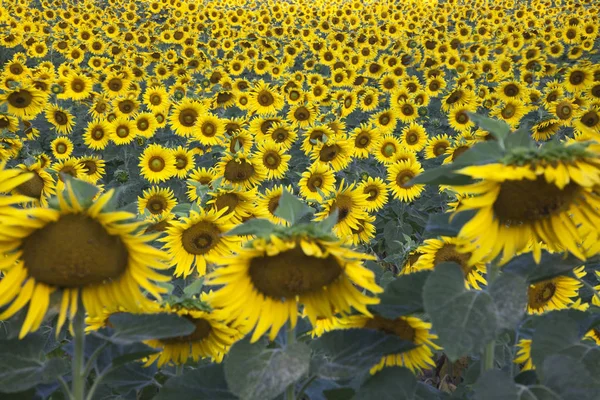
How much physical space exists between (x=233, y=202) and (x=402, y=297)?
2.44 m

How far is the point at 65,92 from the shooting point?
9.02 meters

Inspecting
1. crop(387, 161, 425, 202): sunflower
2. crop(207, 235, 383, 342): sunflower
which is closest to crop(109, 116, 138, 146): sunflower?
crop(387, 161, 425, 202): sunflower

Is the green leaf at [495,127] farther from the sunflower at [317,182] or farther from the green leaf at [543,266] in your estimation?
the sunflower at [317,182]

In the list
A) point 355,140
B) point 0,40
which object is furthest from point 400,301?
point 0,40

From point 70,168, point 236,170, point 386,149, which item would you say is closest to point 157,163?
point 70,168

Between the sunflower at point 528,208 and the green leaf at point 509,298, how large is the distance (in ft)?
0.22

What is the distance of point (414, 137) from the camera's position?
7188mm

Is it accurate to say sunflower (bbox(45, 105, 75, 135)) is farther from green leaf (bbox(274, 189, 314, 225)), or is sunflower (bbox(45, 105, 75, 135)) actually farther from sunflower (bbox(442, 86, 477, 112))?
green leaf (bbox(274, 189, 314, 225))

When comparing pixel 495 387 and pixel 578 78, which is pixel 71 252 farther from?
pixel 578 78

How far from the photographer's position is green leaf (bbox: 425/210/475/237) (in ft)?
5.18

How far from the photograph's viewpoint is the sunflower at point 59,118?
7.95 metres

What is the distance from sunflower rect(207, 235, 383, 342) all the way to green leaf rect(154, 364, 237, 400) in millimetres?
260

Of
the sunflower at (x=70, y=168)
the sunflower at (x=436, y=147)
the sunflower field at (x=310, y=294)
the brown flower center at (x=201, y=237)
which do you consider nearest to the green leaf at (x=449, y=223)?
the sunflower field at (x=310, y=294)

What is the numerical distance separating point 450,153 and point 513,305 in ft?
16.0
